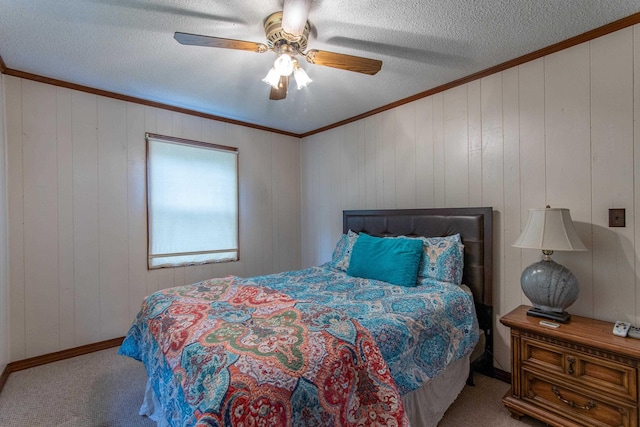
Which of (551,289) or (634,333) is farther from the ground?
(551,289)

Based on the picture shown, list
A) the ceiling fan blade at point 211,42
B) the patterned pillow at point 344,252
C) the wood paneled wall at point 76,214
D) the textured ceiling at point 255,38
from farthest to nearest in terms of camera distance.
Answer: the patterned pillow at point 344,252 → the wood paneled wall at point 76,214 → the textured ceiling at point 255,38 → the ceiling fan blade at point 211,42

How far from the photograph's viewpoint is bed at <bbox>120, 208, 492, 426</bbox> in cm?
105

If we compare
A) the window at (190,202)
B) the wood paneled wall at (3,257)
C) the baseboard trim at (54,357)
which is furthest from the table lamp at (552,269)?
the wood paneled wall at (3,257)

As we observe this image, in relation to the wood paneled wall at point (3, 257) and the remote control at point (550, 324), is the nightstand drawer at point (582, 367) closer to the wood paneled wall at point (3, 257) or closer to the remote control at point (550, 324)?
the remote control at point (550, 324)

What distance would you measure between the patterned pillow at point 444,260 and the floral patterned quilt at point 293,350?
0.17m

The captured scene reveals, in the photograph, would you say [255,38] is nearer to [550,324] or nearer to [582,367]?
[550,324]

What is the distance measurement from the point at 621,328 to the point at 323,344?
1.70 metres

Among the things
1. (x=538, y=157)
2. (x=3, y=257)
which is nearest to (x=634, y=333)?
(x=538, y=157)

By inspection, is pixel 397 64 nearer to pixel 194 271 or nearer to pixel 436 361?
pixel 436 361

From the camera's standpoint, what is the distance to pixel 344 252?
301 centimetres

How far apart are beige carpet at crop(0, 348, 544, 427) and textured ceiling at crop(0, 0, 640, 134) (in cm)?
243

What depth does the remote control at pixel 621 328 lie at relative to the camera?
5.24 feet

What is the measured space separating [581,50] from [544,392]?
87.2 inches

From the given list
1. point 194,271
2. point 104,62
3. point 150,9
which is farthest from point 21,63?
point 194,271
